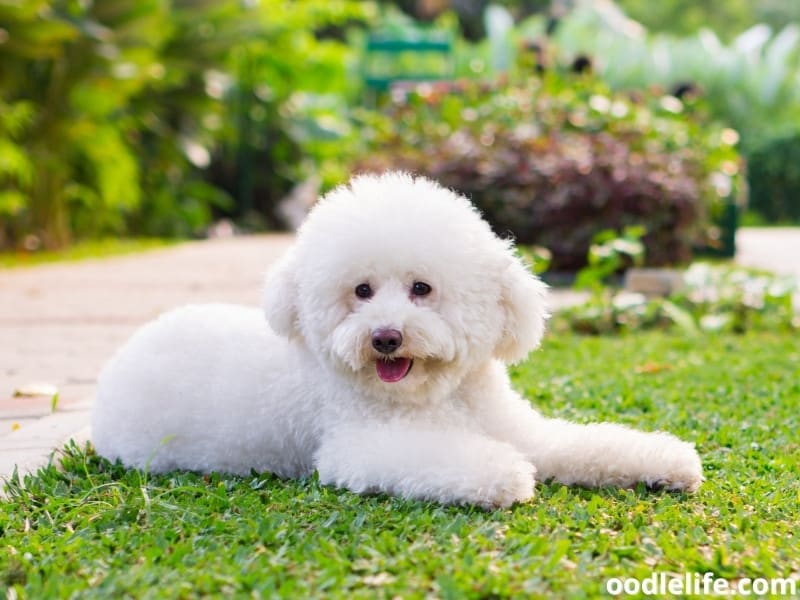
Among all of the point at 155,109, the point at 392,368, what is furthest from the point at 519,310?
the point at 155,109

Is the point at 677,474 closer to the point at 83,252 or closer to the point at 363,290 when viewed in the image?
the point at 363,290

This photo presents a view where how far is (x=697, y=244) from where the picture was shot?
1056 centimetres

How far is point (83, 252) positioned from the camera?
13.4 metres

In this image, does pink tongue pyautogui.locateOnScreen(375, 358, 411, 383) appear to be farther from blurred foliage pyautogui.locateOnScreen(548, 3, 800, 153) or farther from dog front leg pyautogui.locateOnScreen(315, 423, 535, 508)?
blurred foliage pyautogui.locateOnScreen(548, 3, 800, 153)

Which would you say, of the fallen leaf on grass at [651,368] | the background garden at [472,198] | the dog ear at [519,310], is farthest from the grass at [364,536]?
the fallen leaf on grass at [651,368]

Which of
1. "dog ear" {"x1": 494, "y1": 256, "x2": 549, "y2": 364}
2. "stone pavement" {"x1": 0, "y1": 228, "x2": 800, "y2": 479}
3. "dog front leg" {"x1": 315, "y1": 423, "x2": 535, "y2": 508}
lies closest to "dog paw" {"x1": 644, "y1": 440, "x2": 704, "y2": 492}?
"dog front leg" {"x1": 315, "y1": 423, "x2": 535, "y2": 508}

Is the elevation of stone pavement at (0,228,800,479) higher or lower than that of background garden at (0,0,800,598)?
lower

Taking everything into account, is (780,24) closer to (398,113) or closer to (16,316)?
(398,113)

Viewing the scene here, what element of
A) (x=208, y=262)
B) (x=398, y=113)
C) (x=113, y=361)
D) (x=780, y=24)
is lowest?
(x=208, y=262)

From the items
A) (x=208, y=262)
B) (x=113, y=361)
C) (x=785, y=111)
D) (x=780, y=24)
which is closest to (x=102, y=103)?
(x=208, y=262)

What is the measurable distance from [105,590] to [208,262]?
1009 centimetres

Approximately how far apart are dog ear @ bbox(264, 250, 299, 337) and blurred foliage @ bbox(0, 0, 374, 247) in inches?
331

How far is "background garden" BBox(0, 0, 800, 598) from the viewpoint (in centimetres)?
274

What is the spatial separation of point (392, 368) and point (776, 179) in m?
19.4
